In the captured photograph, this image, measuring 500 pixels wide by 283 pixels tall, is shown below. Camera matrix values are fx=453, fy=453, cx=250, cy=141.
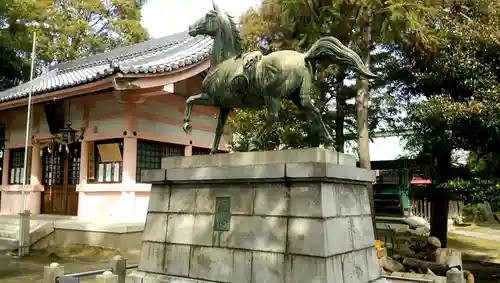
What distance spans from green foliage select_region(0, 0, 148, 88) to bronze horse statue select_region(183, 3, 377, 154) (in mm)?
16834

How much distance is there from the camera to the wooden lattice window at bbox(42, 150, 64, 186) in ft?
50.2

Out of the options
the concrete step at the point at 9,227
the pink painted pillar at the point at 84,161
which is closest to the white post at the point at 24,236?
the concrete step at the point at 9,227

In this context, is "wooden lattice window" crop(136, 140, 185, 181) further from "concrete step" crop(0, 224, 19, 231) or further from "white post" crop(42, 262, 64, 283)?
"white post" crop(42, 262, 64, 283)

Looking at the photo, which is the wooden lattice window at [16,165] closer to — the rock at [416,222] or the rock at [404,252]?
the rock at [404,252]

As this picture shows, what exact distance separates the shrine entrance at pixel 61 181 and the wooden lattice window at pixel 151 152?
2.49 metres

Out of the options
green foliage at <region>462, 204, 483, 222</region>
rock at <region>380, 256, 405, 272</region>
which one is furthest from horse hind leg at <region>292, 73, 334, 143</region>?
green foliage at <region>462, 204, 483, 222</region>

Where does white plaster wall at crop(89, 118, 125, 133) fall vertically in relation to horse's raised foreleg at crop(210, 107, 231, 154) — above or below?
→ above

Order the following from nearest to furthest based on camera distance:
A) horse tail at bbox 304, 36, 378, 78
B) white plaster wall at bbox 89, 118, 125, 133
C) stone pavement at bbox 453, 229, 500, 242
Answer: horse tail at bbox 304, 36, 378, 78 < white plaster wall at bbox 89, 118, 125, 133 < stone pavement at bbox 453, 229, 500, 242

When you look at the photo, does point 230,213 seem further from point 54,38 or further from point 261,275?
point 54,38

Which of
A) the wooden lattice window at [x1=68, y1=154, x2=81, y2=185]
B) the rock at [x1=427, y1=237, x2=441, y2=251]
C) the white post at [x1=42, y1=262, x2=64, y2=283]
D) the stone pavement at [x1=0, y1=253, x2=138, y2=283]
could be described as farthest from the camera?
the wooden lattice window at [x1=68, y1=154, x2=81, y2=185]

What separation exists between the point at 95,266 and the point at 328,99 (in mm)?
8228

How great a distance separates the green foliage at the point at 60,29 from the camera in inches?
841

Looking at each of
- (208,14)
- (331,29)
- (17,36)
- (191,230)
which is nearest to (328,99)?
(331,29)

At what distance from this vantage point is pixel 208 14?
23.2 feet
